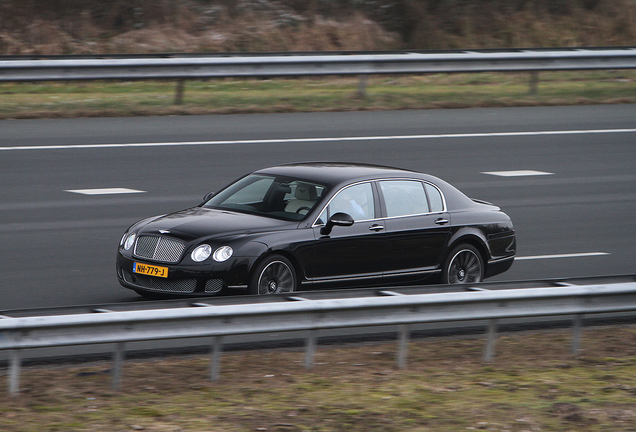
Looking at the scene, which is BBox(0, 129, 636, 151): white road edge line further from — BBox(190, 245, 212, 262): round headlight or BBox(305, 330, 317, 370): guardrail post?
BBox(305, 330, 317, 370): guardrail post

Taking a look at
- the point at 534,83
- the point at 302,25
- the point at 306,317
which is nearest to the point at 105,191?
the point at 306,317

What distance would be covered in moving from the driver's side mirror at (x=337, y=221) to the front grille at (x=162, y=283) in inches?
57.3

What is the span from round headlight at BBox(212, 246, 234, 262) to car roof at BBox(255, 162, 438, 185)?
1.55 meters

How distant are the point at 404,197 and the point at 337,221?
1.20m

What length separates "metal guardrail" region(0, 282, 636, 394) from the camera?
24.6 feet

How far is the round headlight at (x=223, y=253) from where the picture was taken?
9875 mm

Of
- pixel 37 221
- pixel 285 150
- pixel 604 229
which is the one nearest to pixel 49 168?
pixel 37 221

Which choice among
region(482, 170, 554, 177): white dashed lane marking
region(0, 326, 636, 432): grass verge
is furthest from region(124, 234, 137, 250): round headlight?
region(482, 170, 554, 177): white dashed lane marking

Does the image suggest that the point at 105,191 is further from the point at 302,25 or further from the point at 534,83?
the point at 302,25

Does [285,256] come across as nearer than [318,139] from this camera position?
Yes

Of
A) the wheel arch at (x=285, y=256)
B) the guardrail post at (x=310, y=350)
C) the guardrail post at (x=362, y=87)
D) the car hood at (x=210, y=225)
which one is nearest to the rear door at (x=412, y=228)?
the wheel arch at (x=285, y=256)

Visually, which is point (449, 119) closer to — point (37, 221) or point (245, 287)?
point (37, 221)

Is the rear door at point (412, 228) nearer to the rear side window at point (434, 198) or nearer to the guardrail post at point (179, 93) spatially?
the rear side window at point (434, 198)

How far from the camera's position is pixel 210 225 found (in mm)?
10250
